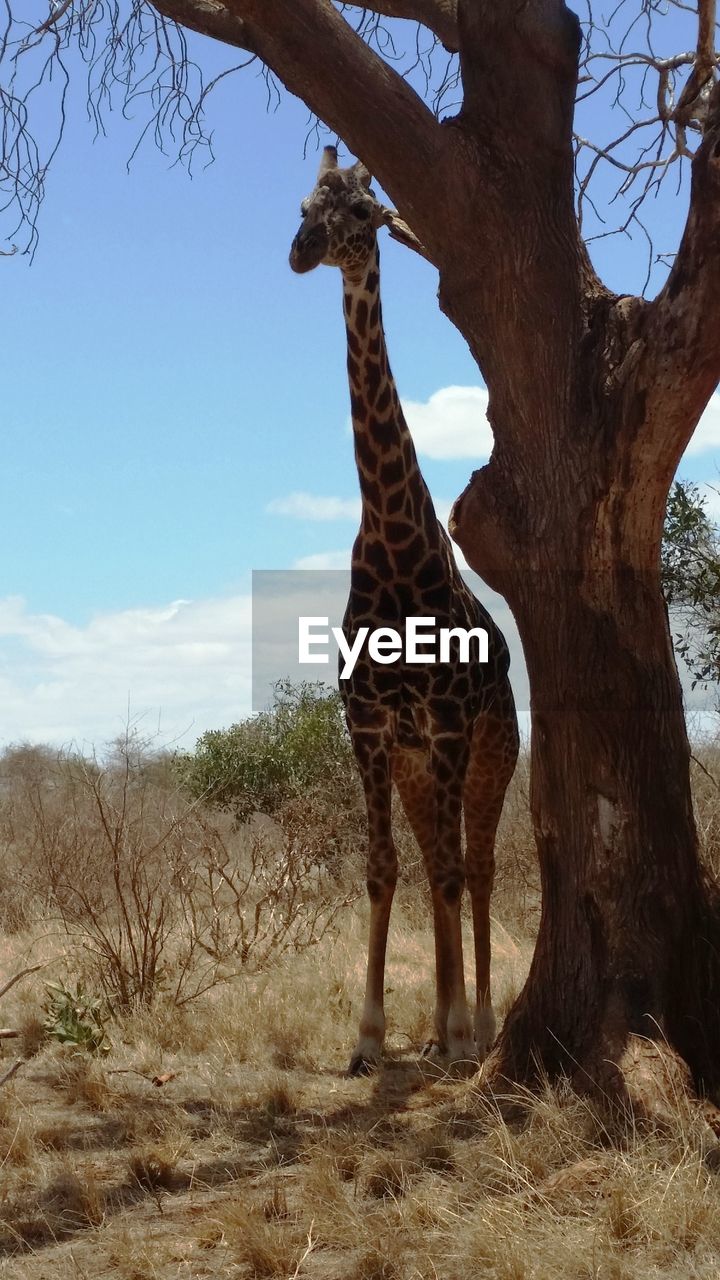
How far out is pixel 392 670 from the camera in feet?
21.1

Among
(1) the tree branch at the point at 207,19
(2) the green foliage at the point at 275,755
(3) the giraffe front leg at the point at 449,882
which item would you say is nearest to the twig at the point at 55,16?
(1) the tree branch at the point at 207,19

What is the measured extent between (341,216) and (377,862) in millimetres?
3239

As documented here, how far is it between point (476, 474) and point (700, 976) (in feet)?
7.28

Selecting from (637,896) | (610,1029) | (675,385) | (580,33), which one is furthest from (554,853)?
(580,33)

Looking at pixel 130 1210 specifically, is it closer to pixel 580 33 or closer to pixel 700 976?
pixel 700 976

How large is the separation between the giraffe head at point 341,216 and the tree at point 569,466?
821 mm

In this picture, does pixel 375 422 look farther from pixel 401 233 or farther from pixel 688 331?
pixel 688 331

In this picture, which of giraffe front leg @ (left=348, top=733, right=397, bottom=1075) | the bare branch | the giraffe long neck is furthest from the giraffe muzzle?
giraffe front leg @ (left=348, top=733, right=397, bottom=1075)

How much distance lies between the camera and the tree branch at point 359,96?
5.45 m

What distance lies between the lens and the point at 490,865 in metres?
Answer: 7.47

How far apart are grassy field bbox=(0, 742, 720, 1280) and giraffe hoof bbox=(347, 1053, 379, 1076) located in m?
0.12

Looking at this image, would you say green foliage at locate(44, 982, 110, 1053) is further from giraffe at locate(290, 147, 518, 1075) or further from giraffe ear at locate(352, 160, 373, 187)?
giraffe ear at locate(352, 160, 373, 187)

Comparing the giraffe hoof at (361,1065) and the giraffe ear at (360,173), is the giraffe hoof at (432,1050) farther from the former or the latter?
the giraffe ear at (360,173)

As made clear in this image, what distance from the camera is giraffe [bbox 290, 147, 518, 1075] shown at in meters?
6.37
